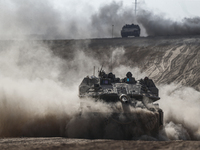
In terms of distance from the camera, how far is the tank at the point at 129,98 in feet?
41.4

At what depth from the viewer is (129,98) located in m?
14.3

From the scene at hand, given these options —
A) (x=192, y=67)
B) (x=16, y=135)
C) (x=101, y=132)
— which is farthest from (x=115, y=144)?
(x=192, y=67)

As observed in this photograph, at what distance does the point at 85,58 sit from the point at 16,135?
26.7 metres

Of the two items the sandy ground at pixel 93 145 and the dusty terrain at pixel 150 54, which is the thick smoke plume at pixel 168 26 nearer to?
the dusty terrain at pixel 150 54

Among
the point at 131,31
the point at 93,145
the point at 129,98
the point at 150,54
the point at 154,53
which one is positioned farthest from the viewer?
the point at 131,31

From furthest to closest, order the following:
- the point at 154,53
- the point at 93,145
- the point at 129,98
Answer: the point at 154,53 < the point at 129,98 < the point at 93,145

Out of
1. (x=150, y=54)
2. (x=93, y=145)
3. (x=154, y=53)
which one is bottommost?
(x=93, y=145)

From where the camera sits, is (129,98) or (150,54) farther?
(150,54)

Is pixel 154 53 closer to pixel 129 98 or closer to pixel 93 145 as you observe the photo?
pixel 129 98

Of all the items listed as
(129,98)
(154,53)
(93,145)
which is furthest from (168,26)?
(93,145)

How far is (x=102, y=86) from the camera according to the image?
16250mm

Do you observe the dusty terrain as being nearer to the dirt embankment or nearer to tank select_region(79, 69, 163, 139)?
the dirt embankment

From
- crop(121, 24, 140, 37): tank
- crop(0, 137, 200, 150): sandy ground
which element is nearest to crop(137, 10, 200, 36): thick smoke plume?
crop(121, 24, 140, 37): tank

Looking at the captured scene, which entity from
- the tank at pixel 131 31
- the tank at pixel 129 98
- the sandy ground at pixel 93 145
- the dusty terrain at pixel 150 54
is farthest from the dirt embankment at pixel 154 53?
the sandy ground at pixel 93 145
